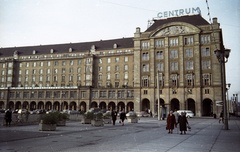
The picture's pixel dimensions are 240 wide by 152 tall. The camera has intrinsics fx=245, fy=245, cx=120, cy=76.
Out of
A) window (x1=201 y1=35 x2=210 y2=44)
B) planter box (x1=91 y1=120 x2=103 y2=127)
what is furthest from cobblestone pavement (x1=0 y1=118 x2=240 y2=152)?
window (x1=201 y1=35 x2=210 y2=44)

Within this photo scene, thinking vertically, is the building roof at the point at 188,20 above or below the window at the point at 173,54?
above

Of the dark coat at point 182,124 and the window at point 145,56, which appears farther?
the window at point 145,56

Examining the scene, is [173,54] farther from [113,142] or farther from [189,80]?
[113,142]

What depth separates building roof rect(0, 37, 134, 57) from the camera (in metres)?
88.7

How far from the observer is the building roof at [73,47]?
8869cm

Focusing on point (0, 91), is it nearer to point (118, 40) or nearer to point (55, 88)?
point (55, 88)

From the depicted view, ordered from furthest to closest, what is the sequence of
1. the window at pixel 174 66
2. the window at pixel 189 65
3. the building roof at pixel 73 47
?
the building roof at pixel 73 47 < the window at pixel 174 66 < the window at pixel 189 65

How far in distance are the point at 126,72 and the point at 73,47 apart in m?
25.4

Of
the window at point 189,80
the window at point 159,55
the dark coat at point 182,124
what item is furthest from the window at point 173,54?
the dark coat at point 182,124

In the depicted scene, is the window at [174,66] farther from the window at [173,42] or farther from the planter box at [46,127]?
the planter box at [46,127]

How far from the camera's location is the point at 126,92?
253ft

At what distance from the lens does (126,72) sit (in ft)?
274

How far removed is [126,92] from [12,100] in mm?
44008

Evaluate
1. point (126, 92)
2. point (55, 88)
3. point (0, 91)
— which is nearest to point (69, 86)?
point (55, 88)
